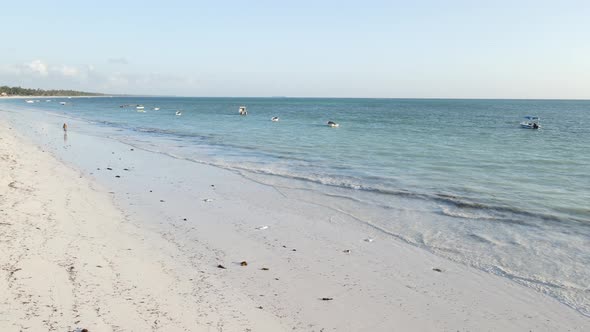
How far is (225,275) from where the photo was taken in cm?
813

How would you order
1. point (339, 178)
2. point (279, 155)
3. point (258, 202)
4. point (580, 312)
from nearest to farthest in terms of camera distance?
point (580, 312)
point (258, 202)
point (339, 178)
point (279, 155)

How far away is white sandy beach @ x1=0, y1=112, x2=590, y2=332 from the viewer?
6.50 m

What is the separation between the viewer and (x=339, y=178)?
757 inches

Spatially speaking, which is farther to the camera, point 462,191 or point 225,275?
point 462,191

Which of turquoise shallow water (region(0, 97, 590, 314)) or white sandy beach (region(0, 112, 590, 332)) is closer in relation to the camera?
white sandy beach (region(0, 112, 590, 332))

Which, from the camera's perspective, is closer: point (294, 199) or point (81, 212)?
point (81, 212)

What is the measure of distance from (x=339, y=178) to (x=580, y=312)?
12375 mm

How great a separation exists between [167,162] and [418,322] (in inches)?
715

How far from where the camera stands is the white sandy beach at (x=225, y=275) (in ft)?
21.3

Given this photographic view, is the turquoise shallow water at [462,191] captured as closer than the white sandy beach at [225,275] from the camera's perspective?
No

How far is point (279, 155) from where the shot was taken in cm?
2698

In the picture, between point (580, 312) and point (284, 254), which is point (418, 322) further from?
point (284, 254)

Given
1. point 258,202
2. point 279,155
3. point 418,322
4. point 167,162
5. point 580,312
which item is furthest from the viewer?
point 279,155

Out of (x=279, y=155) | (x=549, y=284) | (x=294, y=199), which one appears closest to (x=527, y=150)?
(x=279, y=155)
